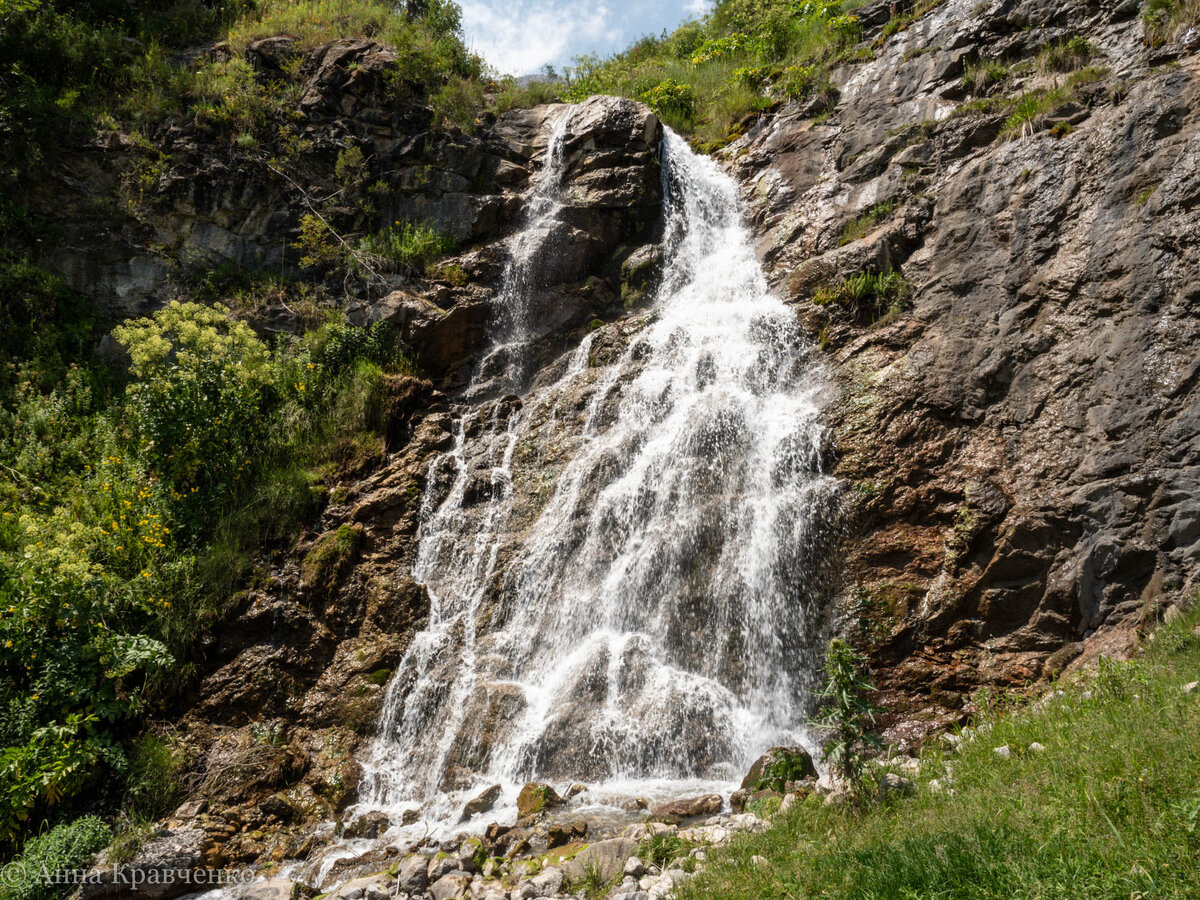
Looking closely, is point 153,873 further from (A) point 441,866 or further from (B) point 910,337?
(B) point 910,337

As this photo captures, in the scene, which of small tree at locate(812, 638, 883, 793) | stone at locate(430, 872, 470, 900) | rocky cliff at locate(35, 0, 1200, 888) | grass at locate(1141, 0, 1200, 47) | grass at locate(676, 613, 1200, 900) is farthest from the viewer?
grass at locate(1141, 0, 1200, 47)

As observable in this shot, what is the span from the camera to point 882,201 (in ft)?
36.3

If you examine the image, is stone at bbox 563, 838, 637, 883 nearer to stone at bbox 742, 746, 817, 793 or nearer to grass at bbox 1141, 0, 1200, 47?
stone at bbox 742, 746, 817, 793

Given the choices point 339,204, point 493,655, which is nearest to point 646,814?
point 493,655

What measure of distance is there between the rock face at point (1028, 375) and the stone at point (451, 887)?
434 centimetres

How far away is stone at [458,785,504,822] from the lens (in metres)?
6.36

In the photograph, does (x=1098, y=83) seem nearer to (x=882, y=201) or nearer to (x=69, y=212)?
(x=882, y=201)

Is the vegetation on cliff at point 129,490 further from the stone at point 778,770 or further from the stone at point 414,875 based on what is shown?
the stone at point 778,770

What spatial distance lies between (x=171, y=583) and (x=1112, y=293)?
37.3 ft

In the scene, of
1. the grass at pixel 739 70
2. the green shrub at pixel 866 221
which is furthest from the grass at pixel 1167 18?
the grass at pixel 739 70

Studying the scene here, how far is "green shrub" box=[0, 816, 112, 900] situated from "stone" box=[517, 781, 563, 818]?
153 inches
